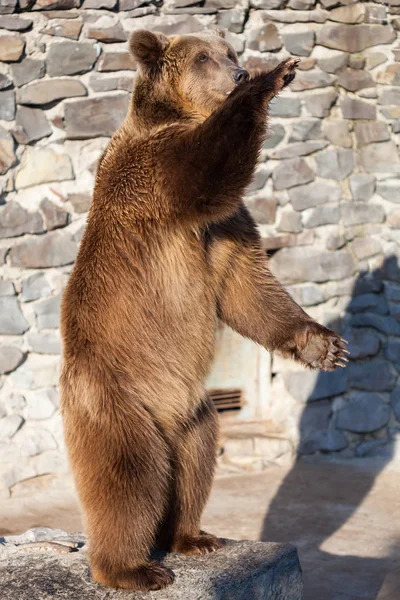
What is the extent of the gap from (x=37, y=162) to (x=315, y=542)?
10.6 ft

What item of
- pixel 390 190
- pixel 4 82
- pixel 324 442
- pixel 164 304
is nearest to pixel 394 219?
pixel 390 190

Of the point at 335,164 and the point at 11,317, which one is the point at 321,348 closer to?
the point at 11,317

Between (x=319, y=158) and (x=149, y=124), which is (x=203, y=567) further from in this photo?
(x=319, y=158)

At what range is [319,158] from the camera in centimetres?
669

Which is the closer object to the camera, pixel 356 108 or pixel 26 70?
pixel 26 70

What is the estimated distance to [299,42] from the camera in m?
6.54

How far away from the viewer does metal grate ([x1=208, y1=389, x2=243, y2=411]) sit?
6.74 metres

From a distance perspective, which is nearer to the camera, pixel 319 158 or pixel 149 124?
pixel 149 124

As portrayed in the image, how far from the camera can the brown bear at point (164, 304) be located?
3.00 meters

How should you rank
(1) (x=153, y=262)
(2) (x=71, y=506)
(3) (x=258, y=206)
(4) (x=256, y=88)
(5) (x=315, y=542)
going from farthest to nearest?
(3) (x=258, y=206)
(2) (x=71, y=506)
(5) (x=315, y=542)
(1) (x=153, y=262)
(4) (x=256, y=88)

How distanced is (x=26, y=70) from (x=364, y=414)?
3.68 metres

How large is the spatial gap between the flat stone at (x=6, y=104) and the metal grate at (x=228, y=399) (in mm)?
2609

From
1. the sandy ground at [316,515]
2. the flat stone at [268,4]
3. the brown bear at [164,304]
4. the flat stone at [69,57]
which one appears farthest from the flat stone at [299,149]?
the brown bear at [164,304]

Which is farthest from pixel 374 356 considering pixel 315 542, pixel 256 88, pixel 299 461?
pixel 256 88
